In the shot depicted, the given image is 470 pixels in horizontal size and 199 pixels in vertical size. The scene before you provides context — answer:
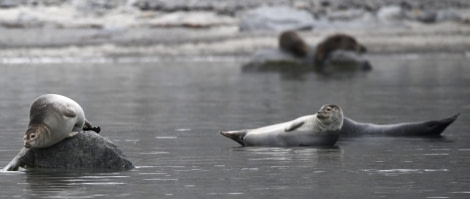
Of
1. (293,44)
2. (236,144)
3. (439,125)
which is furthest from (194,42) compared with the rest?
(236,144)

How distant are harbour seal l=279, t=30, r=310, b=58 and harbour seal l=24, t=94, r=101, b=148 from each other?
23.4m

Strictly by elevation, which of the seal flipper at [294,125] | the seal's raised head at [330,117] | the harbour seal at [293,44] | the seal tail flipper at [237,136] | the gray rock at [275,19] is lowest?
the seal tail flipper at [237,136]

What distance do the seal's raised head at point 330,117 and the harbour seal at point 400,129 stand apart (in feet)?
4.69

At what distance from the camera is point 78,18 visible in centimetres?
4216

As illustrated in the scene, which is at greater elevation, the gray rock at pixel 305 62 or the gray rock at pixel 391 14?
the gray rock at pixel 391 14

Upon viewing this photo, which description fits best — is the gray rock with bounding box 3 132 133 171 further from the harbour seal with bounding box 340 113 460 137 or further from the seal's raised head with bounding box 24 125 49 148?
the harbour seal with bounding box 340 113 460 137

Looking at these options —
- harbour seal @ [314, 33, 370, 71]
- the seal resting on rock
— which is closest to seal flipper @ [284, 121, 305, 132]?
the seal resting on rock

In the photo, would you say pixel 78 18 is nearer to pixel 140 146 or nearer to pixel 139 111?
pixel 139 111

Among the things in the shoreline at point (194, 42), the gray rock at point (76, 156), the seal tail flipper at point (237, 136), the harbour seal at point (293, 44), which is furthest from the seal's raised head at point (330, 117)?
the shoreline at point (194, 42)

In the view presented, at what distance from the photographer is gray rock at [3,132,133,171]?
11625 mm

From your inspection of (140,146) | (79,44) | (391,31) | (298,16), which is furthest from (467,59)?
(140,146)

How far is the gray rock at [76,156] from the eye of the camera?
1162 cm

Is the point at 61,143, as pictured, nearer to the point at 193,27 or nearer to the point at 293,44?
the point at 293,44

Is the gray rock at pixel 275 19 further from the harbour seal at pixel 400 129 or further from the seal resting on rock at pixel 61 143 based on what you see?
the seal resting on rock at pixel 61 143
